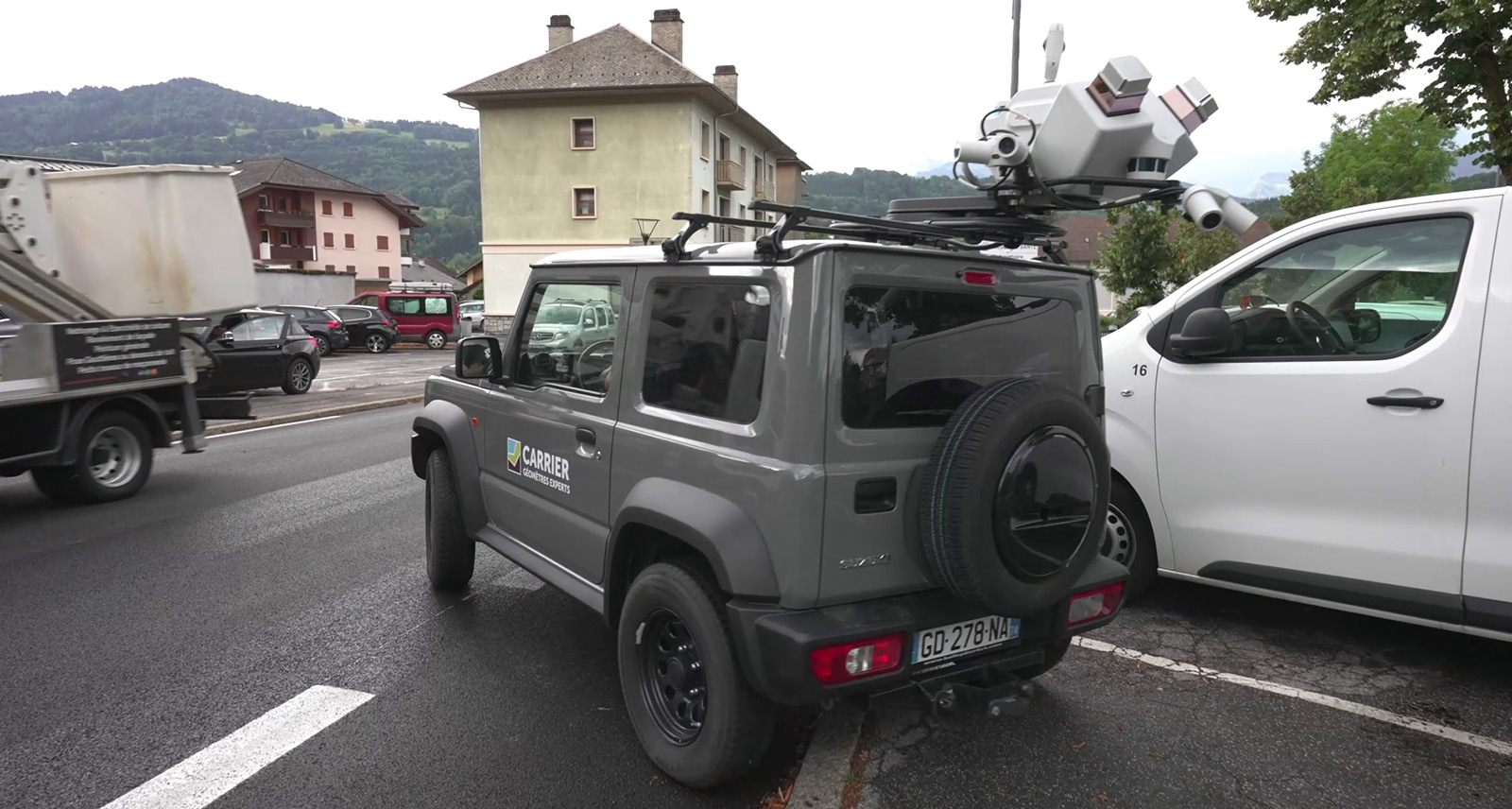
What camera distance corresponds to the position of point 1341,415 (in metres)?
3.77

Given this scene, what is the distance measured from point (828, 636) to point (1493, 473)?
2.70 metres

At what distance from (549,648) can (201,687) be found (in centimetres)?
144

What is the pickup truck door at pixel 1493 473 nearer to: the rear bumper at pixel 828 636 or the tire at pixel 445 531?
the rear bumper at pixel 828 636

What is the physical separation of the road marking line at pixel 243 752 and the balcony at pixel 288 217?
225 ft

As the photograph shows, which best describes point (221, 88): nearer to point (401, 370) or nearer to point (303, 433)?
point (401, 370)

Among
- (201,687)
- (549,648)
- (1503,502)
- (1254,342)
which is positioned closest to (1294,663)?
(1503,502)

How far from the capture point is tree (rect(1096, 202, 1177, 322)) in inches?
941


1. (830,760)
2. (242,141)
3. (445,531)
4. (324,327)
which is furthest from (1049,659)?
(242,141)

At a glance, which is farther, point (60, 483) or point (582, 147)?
point (582, 147)

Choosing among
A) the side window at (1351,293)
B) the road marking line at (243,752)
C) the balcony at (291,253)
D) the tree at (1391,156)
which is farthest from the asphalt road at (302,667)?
the balcony at (291,253)

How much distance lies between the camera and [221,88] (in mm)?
152125

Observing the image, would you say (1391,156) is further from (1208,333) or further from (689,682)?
(689,682)

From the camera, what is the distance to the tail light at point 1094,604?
10.3 ft

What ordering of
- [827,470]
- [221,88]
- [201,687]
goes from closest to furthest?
[827,470]
[201,687]
[221,88]
